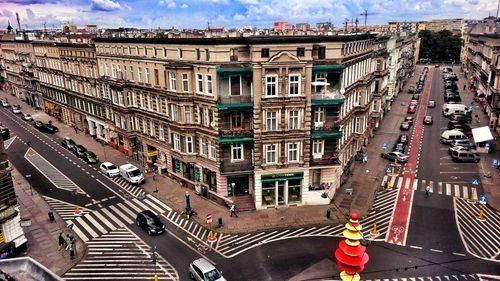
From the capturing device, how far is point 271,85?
43.1m

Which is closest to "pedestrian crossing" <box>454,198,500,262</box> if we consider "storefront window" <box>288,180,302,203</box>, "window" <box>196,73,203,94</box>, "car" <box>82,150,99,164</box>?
"storefront window" <box>288,180,302,203</box>

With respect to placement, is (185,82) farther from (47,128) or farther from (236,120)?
(47,128)

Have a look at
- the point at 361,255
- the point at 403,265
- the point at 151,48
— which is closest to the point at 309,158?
the point at 403,265

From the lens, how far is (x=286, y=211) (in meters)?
45.9

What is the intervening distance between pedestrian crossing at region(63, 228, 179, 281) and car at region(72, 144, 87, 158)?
99.3 feet

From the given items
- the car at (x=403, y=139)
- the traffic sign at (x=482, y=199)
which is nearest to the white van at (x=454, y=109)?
the car at (x=403, y=139)

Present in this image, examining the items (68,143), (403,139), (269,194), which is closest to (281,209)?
(269,194)

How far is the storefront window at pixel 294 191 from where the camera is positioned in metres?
46.9

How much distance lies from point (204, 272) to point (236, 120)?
19532mm

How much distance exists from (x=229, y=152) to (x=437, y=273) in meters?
25.3

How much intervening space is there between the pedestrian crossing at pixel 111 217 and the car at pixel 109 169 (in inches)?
379

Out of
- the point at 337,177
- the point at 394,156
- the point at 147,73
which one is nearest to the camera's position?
the point at 337,177

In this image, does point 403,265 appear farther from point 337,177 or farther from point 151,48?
point 151,48

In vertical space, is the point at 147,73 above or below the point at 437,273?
above
